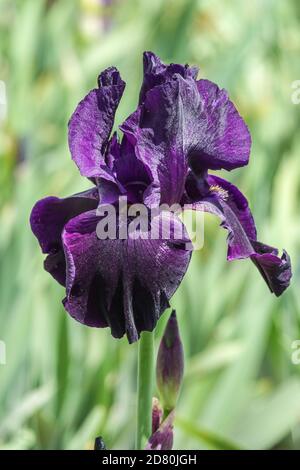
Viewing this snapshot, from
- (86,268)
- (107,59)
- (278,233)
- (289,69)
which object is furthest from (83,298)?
(289,69)

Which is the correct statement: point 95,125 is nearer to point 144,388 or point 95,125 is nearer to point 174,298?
point 144,388

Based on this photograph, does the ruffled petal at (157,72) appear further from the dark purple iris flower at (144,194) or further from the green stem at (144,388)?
the green stem at (144,388)

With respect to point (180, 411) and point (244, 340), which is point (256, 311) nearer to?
point (244, 340)

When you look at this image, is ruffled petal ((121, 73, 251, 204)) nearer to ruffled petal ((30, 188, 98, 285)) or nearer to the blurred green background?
ruffled petal ((30, 188, 98, 285))

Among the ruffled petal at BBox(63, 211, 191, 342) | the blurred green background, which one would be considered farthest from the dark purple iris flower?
the blurred green background

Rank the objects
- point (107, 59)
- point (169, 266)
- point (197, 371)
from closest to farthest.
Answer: point (169, 266) < point (197, 371) < point (107, 59)

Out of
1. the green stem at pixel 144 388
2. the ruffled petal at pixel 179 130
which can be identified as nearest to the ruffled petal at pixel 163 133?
the ruffled petal at pixel 179 130
